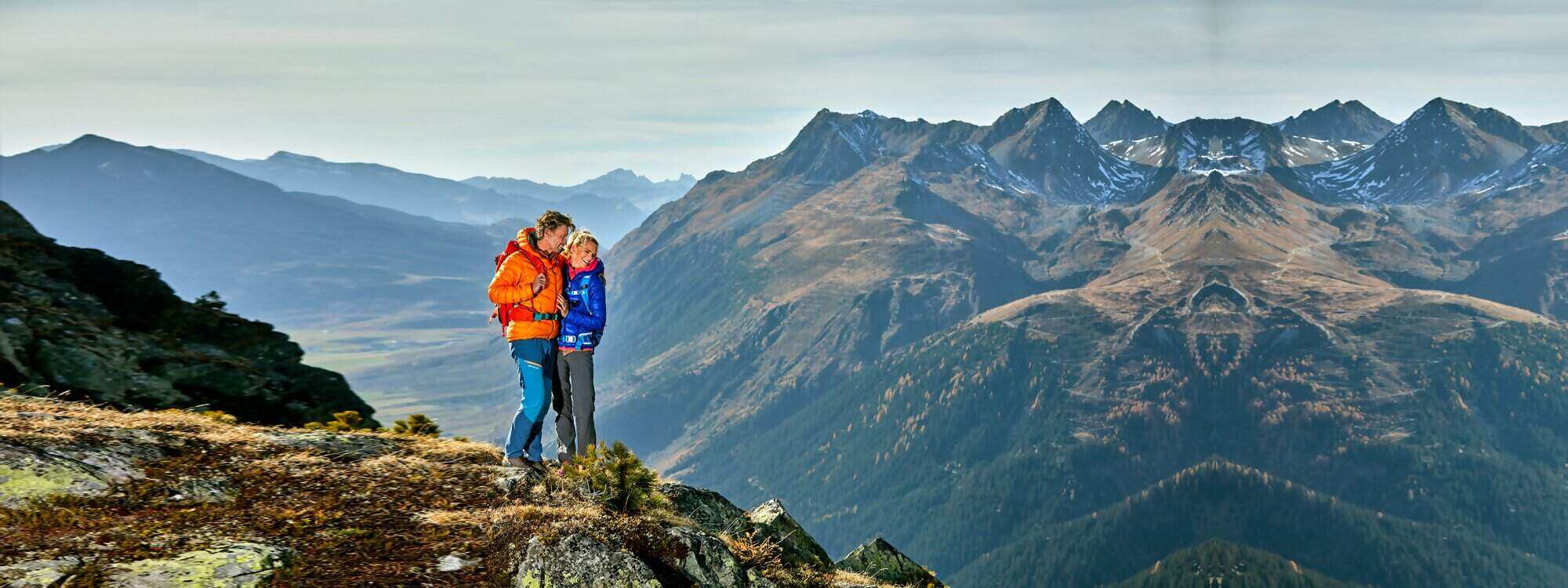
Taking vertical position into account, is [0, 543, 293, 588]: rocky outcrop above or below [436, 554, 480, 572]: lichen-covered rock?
below

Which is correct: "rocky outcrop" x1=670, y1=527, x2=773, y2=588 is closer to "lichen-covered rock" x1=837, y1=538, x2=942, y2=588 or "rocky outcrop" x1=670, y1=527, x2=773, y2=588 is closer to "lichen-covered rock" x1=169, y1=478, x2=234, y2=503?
"lichen-covered rock" x1=837, y1=538, x2=942, y2=588

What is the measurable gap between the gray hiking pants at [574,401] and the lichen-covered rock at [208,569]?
7.01m

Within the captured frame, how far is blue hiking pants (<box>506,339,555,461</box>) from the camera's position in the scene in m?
21.5

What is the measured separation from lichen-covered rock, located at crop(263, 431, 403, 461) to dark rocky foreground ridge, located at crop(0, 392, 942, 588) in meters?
0.09

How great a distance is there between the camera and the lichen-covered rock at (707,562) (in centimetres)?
1784

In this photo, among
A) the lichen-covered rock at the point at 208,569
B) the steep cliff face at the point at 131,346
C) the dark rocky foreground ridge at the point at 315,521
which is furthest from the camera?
the steep cliff face at the point at 131,346

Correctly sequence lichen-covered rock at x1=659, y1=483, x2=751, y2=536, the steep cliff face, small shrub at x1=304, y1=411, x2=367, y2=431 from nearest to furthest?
lichen-covered rock at x1=659, y1=483, x2=751, y2=536 < small shrub at x1=304, y1=411, x2=367, y2=431 < the steep cliff face

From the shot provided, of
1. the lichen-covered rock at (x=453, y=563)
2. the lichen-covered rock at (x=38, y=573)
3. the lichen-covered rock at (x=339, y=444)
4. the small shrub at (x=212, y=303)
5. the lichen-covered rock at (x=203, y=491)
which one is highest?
the small shrub at (x=212, y=303)

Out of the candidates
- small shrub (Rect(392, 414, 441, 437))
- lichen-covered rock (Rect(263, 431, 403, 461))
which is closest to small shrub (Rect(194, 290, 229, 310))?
small shrub (Rect(392, 414, 441, 437))

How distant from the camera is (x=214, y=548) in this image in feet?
52.3

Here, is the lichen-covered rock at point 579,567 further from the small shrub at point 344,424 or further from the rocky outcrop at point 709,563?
the small shrub at point 344,424

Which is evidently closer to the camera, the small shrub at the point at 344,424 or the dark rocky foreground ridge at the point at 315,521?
the dark rocky foreground ridge at the point at 315,521

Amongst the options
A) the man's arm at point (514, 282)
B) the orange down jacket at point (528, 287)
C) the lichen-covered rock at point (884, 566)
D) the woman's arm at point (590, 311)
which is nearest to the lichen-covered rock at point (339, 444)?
the orange down jacket at point (528, 287)

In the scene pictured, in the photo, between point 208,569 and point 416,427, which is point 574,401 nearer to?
Result: point 416,427
